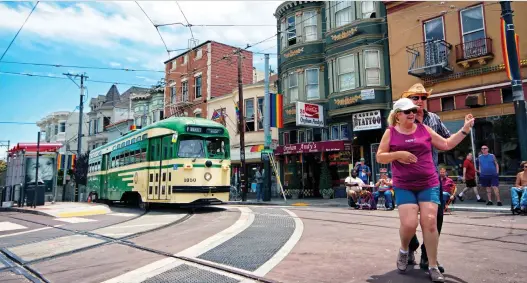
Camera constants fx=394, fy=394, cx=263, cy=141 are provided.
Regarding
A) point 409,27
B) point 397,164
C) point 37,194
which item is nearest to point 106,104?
point 37,194

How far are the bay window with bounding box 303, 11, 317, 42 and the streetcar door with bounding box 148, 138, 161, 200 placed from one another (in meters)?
13.3

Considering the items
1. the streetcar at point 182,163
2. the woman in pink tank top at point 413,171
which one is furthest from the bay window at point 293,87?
the woman in pink tank top at point 413,171

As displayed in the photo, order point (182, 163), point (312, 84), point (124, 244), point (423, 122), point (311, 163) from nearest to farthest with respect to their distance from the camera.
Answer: point (423, 122)
point (124, 244)
point (182, 163)
point (312, 84)
point (311, 163)

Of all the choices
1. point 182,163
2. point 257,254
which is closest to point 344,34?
point 182,163

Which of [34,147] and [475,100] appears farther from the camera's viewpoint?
[34,147]

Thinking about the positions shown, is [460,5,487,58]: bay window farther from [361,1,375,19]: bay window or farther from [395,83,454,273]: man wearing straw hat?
[395,83,454,273]: man wearing straw hat

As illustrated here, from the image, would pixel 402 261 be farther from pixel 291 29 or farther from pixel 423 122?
pixel 291 29

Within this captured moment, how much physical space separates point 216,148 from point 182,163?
1.42m

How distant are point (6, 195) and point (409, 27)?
76.0 feet

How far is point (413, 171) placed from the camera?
13.0ft

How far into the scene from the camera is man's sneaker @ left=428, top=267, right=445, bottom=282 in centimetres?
376

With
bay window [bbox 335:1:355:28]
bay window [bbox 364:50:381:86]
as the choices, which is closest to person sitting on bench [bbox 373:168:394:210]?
bay window [bbox 364:50:381:86]

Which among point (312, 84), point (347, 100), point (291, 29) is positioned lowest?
point (347, 100)

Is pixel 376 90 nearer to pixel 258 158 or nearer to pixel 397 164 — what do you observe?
pixel 258 158
